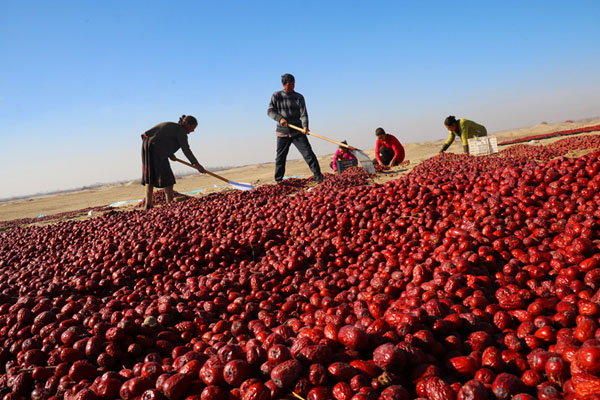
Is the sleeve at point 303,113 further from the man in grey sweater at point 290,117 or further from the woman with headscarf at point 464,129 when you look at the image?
the woman with headscarf at point 464,129

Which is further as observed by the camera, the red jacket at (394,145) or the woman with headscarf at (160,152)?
the red jacket at (394,145)

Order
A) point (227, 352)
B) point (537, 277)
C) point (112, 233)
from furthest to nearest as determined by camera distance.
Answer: point (112, 233)
point (537, 277)
point (227, 352)

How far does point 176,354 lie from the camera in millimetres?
2465

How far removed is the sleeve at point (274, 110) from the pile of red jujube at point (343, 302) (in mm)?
4903

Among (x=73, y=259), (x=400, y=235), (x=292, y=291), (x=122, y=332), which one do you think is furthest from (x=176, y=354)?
(x=73, y=259)

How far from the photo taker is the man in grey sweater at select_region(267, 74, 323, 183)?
10.1 metres

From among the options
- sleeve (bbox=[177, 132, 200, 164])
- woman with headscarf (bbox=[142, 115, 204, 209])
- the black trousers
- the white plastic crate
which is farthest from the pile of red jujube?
the white plastic crate

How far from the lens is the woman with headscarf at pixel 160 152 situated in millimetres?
9938

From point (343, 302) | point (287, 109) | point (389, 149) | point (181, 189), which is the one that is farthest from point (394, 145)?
point (181, 189)

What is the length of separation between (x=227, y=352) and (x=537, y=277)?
7.77 feet

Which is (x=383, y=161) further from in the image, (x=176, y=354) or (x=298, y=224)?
(x=176, y=354)

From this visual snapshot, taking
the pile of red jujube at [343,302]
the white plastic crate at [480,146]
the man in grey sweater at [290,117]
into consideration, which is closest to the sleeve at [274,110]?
the man in grey sweater at [290,117]

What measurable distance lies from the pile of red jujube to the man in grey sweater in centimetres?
447

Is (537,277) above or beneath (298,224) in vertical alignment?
beneath
